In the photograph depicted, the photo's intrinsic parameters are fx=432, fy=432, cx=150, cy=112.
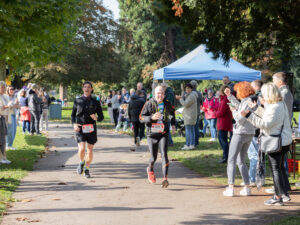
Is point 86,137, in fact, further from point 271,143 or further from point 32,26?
point 271,143

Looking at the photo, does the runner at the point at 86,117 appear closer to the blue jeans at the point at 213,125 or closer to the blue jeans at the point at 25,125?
the blue jeans at the point at 213,125

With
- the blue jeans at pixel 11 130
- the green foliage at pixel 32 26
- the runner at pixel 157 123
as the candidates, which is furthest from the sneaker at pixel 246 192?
the blue jeans at pixel 11 130

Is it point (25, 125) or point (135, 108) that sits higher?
point (135, 108)

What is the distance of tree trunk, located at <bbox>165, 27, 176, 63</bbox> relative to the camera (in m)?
50.5

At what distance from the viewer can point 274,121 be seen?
6527mm

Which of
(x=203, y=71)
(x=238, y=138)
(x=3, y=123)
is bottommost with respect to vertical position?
(x=238, y=138)

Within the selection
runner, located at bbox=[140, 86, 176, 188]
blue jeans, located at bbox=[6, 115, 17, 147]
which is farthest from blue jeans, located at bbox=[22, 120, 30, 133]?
runner, located at bbox=[140, 86, 176, 188]

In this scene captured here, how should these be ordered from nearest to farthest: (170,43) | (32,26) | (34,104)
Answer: (32,26), (34,104), (170,43)

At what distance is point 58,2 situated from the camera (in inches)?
327

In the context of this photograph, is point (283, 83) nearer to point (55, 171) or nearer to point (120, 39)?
point (55, 171)

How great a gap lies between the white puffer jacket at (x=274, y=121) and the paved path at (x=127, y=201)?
1.11 meters

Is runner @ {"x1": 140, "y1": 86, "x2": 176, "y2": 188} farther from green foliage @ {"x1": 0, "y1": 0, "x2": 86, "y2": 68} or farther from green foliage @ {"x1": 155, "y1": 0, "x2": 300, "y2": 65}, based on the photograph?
green foliage @ {"x1": 0, "y1": 0, "x2": 86, "y2": 68}

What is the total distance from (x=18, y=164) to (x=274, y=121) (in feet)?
22.0

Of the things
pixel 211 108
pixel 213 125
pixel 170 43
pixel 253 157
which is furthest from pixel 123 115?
pixel 170 43
